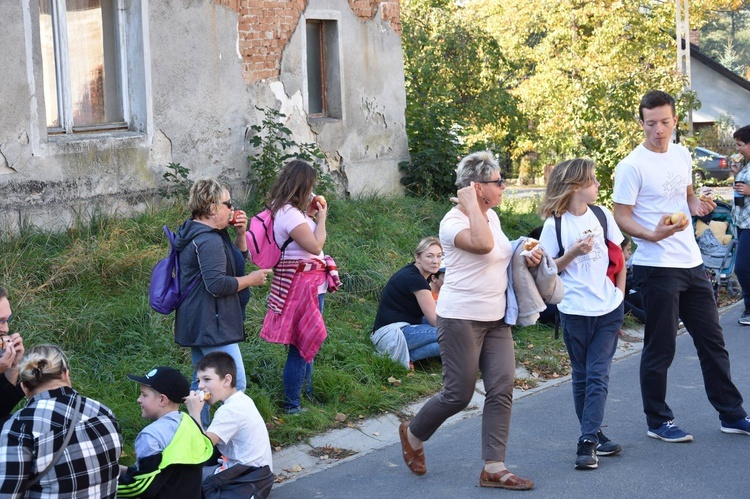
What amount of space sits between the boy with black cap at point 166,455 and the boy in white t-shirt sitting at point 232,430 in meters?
0.30

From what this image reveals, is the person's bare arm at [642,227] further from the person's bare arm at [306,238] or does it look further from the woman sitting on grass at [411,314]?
the woman sitting on grass at [411,314]

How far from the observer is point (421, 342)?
26.4ft

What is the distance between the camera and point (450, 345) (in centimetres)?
551

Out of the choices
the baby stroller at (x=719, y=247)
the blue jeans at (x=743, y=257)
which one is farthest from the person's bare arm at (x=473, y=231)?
the baby stroller at (x=719, y=247)

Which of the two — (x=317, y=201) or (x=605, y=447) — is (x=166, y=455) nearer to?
(x=317, y=201)

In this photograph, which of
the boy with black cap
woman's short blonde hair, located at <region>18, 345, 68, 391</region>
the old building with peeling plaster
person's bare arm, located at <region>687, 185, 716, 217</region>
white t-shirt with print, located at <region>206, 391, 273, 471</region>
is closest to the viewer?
woman's short blonde hair, located at <region>18, 345, 68, 391</region>

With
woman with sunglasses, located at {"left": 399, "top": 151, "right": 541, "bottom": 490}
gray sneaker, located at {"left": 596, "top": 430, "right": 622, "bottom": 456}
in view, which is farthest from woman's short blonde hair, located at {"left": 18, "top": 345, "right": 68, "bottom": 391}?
gray sneaker, located at {"left": 596, "top": 430, "right": 622, "bottom": 456}

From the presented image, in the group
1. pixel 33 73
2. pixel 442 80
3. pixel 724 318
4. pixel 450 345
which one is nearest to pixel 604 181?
pixel 724 318

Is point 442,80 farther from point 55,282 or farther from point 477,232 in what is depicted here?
point 477,232

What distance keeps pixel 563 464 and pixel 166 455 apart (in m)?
2.68

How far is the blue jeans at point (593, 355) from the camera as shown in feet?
19.2

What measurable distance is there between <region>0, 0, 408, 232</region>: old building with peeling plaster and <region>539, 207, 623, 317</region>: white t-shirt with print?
5383 millimetres

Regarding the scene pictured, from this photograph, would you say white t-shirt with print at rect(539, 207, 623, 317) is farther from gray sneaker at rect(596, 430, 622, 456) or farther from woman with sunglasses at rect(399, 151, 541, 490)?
gray sneaker at rect(596, 430, 622, 456)

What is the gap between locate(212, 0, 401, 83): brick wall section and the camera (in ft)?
37.1
